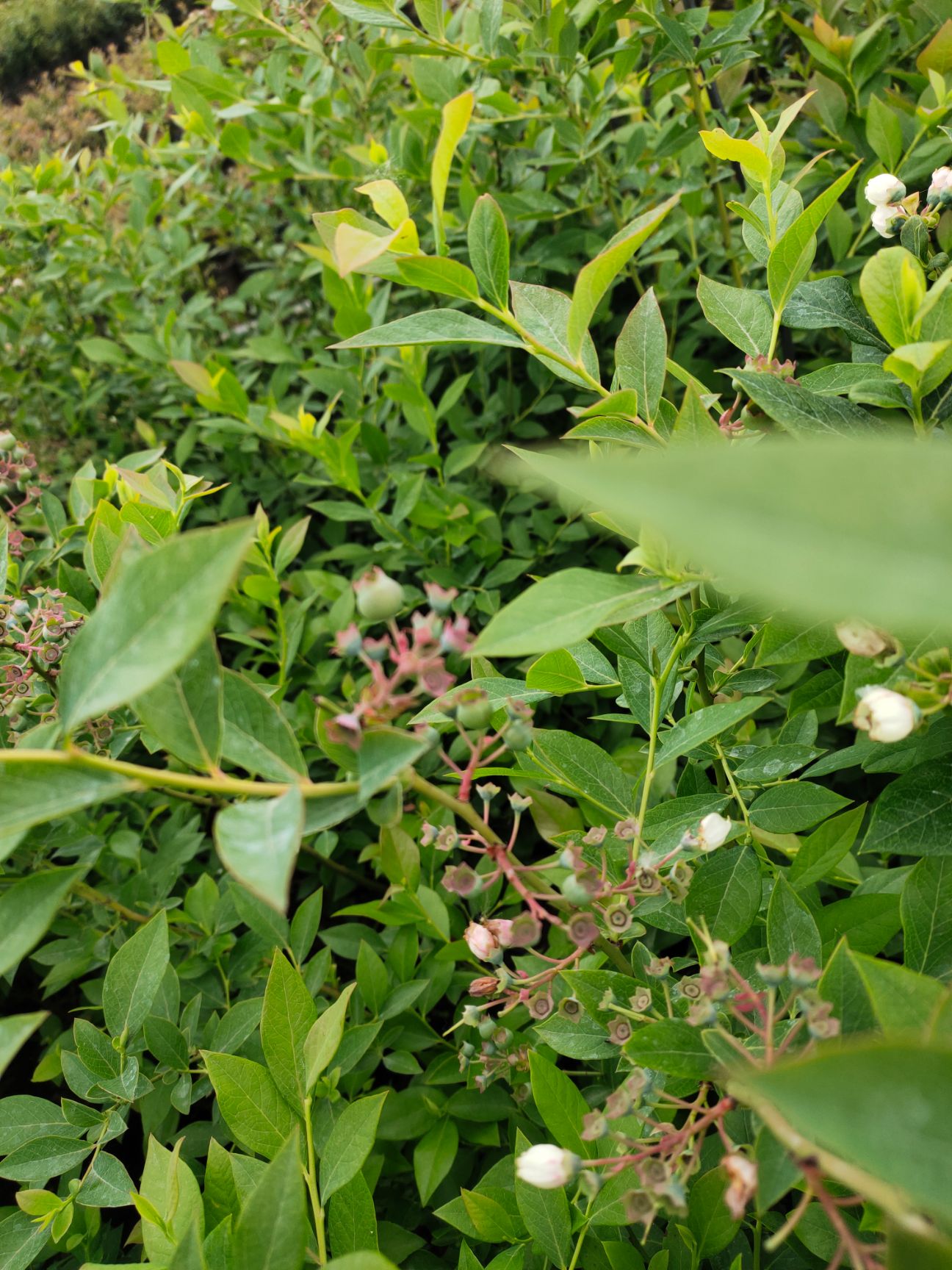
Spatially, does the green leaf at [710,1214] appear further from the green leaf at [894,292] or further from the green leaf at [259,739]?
the green leaf at [894,292]

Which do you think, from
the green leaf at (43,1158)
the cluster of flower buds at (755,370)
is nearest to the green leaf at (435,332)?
the cluster of flower buds at (755,370)

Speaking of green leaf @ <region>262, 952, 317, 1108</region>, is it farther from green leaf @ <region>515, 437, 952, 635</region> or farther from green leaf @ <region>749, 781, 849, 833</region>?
green leaf @ <region>515, 437, 952, 635</region>

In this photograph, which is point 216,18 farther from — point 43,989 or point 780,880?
point 780,880

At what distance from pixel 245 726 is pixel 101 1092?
45 centimetres

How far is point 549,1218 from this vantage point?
0.50 meters

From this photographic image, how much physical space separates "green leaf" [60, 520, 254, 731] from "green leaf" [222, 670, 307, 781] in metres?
0.05

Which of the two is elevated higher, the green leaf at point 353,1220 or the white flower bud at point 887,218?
the white flower bud at point 887,218

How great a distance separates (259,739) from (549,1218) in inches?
14.0

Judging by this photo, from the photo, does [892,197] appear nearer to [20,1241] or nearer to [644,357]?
[644,357]

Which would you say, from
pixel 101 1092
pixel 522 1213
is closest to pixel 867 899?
pixel 522 1213

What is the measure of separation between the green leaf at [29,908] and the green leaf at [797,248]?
456 millimetres

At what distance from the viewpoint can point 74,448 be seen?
5.19 feet

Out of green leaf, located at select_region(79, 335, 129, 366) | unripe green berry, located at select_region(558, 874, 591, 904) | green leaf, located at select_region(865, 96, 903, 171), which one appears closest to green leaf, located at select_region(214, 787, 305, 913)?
Answer: unripe green berry, located at select_region(558, 874, 591, 904)

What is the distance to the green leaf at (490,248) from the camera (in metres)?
0.49
